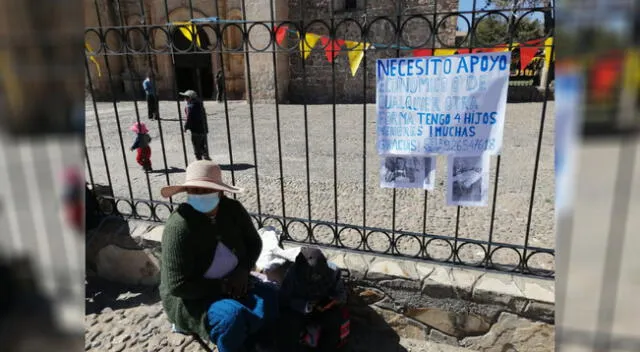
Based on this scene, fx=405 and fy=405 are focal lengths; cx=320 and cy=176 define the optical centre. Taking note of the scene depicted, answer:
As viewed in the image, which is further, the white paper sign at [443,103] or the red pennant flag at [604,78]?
the white paper sign at [443,103]

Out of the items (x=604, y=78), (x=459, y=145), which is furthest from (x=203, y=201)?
(x=604, y=78)

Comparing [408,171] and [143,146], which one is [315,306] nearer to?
[408,171]

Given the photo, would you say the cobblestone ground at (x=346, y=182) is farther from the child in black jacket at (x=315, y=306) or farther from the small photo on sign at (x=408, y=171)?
the child in black jacket at (x=315, y=306)

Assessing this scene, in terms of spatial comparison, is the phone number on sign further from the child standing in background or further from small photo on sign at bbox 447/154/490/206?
the child standing in background

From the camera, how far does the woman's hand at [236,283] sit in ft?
8.20

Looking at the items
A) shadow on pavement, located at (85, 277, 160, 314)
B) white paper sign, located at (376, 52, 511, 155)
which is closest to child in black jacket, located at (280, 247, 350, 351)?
white paper sign, located at (376, 52, 511, 155)

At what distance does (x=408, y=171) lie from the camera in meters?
2.78

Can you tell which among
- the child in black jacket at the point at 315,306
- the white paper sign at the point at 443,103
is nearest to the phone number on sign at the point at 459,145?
the white paper sign at the point at 443,103

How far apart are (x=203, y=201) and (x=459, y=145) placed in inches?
64.6

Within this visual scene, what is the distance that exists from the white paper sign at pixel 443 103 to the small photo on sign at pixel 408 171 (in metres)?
0.07

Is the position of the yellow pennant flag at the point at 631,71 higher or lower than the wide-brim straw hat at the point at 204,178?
higher

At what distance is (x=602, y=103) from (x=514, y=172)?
5.82 metres

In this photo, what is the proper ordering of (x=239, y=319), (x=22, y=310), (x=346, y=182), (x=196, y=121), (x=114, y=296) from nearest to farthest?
1. (x=22, y=310)
2. (x=239, y=319)
3. (x=114, y=296)
4. (x=346, y=182)
5. (x=196, y=121)

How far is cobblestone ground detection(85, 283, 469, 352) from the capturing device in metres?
2.81
